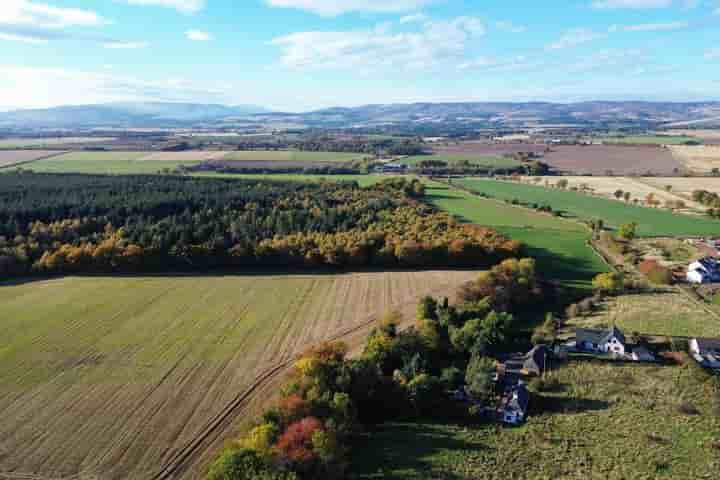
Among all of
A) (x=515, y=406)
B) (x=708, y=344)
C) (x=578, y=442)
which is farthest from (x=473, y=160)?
(x=578, y=442)

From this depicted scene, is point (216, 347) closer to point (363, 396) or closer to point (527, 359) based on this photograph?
point (363, 396)

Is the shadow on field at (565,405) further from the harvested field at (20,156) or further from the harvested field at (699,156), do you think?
the harvested field at (20,156)

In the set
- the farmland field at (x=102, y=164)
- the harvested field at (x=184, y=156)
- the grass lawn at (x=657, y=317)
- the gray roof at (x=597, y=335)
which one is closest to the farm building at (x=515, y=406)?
the gray roof at (x=597, y=335)

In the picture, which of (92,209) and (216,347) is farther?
(92,209)

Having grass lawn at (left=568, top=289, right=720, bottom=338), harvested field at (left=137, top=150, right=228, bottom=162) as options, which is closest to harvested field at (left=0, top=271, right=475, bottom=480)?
grass lawn at (left=568, top=289, right=720, bottom=338)

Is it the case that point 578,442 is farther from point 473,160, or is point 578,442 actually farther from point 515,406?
point 473,160

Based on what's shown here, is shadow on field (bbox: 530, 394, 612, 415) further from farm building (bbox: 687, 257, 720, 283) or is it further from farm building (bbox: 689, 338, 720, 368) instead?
farm building (bbox: 687, 257, 720, 283)

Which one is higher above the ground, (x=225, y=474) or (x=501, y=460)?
(x=225, y=474)

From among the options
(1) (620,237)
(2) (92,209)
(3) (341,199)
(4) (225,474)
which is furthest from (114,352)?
(1) (620,237)
